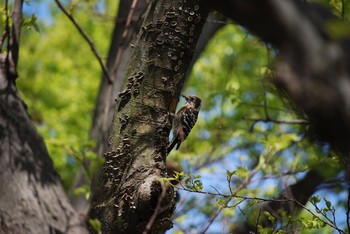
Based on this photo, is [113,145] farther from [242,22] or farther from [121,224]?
[242,22]

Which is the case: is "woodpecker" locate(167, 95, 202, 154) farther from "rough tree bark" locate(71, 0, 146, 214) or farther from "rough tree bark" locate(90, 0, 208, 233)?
"rough tree bark" locate(90, 0, 208, 233)

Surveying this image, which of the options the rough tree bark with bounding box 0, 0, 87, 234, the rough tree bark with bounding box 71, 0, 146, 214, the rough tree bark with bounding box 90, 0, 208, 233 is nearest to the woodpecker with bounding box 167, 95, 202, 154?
the rough tree bark with bounding box 71, 0, 146, 214

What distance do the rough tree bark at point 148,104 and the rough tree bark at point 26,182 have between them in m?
0.68

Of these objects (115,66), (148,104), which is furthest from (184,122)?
(148,104)

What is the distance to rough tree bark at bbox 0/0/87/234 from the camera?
2.88m

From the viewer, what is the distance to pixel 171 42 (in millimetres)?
3805

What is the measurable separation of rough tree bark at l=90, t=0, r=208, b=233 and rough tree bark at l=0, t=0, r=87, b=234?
2.24 ft

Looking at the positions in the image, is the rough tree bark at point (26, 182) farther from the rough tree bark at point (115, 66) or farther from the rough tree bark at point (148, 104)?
the rough tree bark at point (115, 66)

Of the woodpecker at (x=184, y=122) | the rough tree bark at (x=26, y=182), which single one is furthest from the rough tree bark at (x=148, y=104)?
the woodpecker at (x=184, y=122)

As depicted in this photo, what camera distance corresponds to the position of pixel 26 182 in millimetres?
2969

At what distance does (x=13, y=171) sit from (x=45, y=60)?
1484 centimetres

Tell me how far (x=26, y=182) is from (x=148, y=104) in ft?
3.70

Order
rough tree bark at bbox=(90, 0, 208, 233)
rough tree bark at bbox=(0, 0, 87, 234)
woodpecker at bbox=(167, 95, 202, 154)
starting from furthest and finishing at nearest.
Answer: woodpecker at bbox=(167, 95, 202, 154) → rough tree bark at bbox=(90, 0, 208, 233) → rough tree bark at bbox=(0, 0, 87, 234)

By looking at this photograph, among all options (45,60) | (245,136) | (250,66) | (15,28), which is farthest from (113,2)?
(15,28)
